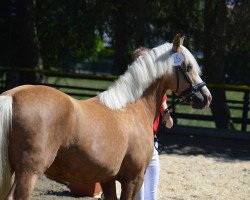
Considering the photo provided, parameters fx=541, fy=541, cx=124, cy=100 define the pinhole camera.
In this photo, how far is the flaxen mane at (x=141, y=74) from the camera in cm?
429

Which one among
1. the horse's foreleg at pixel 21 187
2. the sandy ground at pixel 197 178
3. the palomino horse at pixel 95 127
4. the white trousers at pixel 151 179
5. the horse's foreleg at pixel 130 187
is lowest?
the sandy ground at pixel 197 178

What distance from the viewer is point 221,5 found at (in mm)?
11625

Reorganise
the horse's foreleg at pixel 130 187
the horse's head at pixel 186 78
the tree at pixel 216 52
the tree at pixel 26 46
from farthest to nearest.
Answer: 1. the tree at pixel 26 46
2. the tree at pixel 216 52
3. the horse's head at pixel 186 78
4. the horse's foreleg at pixel 130 187

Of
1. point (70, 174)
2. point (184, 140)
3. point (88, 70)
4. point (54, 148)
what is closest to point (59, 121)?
point (54, 148)

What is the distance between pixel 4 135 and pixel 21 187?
1.13 feet

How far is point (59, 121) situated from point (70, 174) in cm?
45

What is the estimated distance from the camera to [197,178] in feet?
24.8

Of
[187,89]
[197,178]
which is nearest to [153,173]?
[187,89]

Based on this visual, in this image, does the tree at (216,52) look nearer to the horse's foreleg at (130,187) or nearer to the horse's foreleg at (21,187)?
the horse's foreleg at (130,187)

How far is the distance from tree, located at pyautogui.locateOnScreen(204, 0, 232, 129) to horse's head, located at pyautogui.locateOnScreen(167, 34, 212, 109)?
7377mm

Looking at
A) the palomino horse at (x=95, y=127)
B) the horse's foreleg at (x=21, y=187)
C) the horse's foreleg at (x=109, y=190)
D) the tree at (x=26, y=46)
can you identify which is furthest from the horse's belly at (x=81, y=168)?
the tree at (x=26, y=46)

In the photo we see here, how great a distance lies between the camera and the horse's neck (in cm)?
457

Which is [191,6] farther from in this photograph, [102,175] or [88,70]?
[88,70]

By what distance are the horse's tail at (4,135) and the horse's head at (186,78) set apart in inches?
62.0
